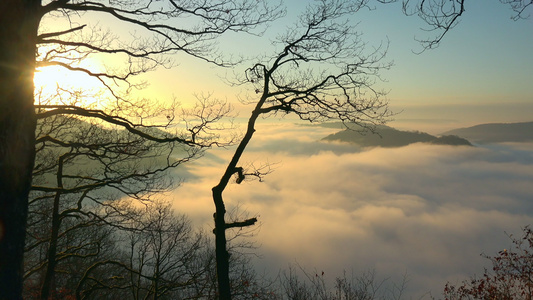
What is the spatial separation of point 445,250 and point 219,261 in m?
219

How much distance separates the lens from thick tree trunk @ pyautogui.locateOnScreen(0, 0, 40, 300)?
298 centimetres

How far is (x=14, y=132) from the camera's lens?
10.0 ft

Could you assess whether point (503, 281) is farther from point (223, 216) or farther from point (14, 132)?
point (14, 132)

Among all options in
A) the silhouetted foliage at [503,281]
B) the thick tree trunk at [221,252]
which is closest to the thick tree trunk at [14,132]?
the thick tree trunk at [221,252]

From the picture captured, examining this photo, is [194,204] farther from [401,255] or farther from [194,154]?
[194,154]

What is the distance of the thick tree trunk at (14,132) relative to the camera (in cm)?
298

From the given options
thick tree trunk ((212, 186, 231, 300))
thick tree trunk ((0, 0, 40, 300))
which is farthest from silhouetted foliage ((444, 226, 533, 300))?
thick tree trunk ((0, 0, 40, 300))

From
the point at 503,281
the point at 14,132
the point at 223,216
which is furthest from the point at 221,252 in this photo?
the point at 503,281

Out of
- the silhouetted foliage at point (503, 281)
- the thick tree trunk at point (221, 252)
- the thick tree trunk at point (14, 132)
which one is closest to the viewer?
the thick tree trunk at point (14, 132)

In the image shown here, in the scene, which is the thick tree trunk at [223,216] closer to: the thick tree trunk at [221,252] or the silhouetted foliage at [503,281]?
the thick tree trunk at [221,252]

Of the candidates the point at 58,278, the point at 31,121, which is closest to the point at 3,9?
the point at 31,121

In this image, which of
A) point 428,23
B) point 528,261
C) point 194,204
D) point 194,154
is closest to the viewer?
point 428,23

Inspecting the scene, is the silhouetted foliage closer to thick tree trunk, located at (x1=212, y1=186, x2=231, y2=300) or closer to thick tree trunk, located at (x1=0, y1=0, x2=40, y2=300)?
thick tree trunk, located at (x1=212, y1=186, x2=231, y2=300)

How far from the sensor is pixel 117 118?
646cm
